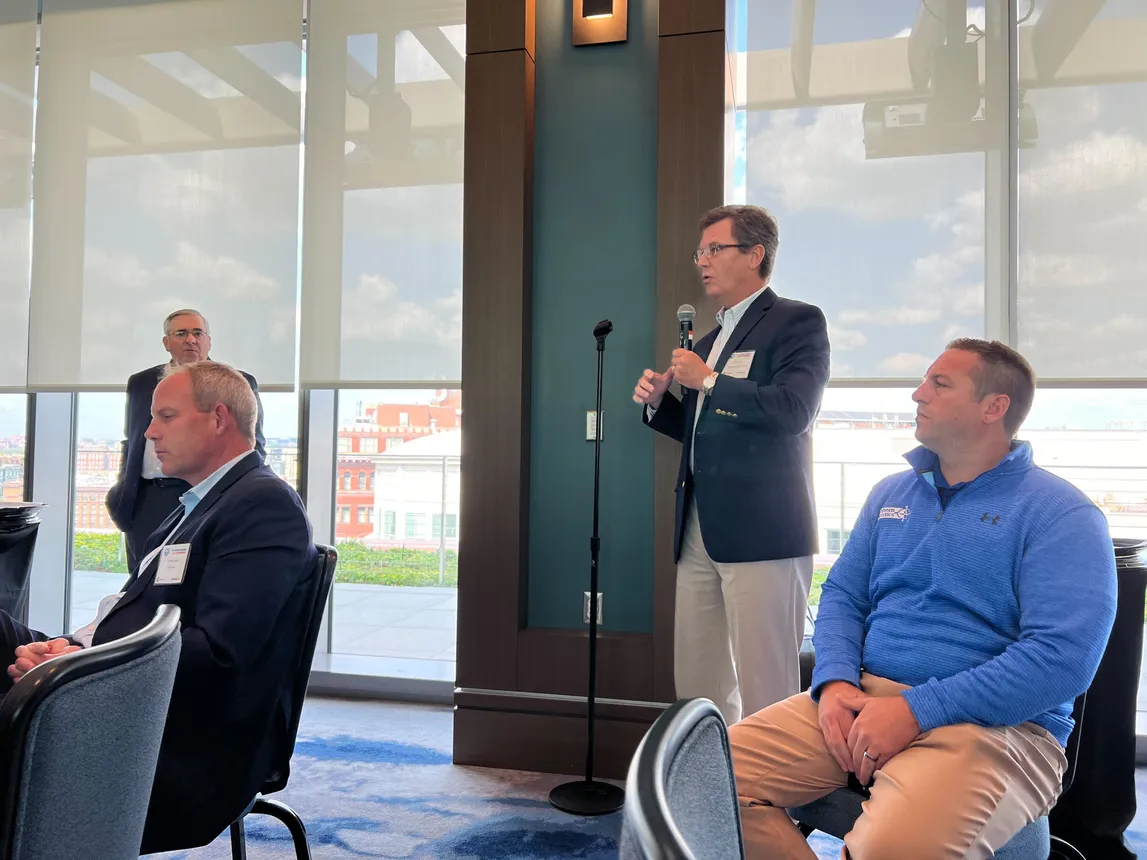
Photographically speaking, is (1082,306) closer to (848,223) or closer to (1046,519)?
(848,223)

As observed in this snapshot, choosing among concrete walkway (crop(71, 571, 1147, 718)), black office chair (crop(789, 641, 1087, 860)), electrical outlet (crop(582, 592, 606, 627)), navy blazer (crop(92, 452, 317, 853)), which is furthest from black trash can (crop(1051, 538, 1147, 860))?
concrete walkway (crop(71, 571, 1147, 718))

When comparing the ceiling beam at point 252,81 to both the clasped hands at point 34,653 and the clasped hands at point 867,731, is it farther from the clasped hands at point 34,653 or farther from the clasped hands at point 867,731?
the clasped hands at point 867,731

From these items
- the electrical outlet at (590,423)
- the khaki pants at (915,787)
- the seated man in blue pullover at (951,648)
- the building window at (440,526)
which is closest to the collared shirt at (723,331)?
the electrical outlet at (590,423)

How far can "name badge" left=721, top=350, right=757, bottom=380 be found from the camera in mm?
2436

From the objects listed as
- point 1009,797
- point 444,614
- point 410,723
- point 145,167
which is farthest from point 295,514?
point 145,167

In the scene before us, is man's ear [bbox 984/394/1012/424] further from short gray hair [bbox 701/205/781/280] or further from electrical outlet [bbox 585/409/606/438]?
electrical outlet [bbox 585/409/606/438]

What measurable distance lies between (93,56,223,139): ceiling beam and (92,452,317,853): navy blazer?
9.97ft

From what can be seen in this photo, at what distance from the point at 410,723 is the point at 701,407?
196 cm

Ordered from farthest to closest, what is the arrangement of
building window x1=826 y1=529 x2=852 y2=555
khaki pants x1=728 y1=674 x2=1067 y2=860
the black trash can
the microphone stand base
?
building window x1=826 y1=529 x2=852 y2=555 → the microphone stand base → the black trash can → khaki pants x1=728 y1=674 x2=1067 y2=860

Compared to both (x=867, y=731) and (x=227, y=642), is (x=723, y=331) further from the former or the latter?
(x=227, y=642)

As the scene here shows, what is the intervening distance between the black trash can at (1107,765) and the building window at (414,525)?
2814 mm

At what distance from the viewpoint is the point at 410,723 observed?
3.53m

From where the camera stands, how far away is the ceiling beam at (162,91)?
409 centimetres

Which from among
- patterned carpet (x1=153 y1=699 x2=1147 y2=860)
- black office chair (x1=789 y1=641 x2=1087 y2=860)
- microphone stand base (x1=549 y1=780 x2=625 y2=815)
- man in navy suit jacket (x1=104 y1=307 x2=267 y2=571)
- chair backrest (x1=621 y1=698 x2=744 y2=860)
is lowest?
patterned carpet (x1=153 y1=699 x2=1147 y2=860)
